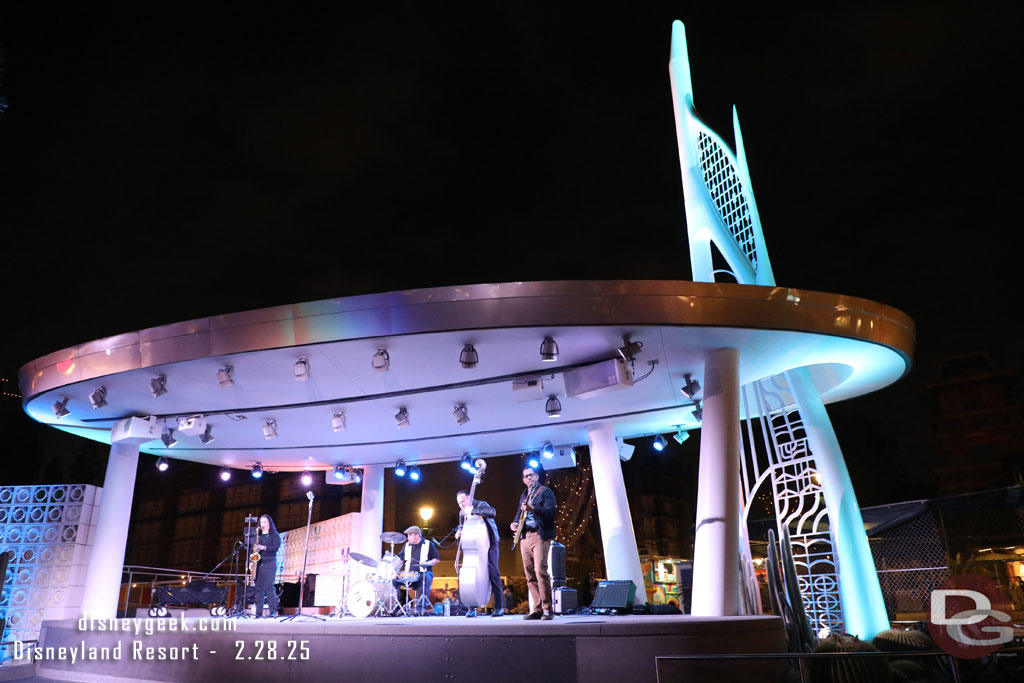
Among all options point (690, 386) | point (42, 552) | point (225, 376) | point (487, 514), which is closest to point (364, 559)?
point (487, 514)

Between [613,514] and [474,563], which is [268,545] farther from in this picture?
[613,514]

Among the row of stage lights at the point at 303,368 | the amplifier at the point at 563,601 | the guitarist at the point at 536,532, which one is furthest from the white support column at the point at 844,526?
the row of stage lights at the point at 303,368

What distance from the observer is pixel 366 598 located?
11016mm

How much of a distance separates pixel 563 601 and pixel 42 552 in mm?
9178

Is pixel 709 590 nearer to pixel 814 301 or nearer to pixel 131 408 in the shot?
pixel 814 301

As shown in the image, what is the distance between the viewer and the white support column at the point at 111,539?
10766mm

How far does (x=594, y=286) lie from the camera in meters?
7.47

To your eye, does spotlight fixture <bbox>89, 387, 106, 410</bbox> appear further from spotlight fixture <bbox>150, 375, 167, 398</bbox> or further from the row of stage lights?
spotlight fixture <bbox>150, 375, 167, 398</bbox>

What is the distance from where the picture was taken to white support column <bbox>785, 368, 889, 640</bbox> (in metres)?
8.88

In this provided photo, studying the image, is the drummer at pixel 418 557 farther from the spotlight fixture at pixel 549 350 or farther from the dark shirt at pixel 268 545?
the spotlight fixture at pixel 549 350

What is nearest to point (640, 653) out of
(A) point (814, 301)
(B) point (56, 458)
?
(A) point (814, 301)

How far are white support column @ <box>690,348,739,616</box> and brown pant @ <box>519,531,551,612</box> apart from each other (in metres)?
1.71

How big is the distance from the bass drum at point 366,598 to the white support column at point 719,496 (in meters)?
5.47

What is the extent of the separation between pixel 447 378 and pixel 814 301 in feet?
16.1
